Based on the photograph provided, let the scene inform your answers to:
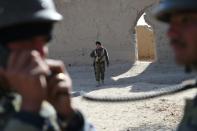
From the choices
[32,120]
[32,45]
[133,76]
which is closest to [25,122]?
[32,120]

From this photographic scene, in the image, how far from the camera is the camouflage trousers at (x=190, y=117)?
169 centimetres

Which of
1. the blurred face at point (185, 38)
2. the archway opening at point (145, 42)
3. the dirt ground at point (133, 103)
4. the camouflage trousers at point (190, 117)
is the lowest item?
the dirt ground at point (133, 103)

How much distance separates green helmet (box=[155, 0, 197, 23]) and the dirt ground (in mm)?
2520

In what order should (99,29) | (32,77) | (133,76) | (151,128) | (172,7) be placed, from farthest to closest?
(99,29), (133,76), (151,128), (172,7), (32,77)

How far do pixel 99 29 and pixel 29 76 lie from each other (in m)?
14.0

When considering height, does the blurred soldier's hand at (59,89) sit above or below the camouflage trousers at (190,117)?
above

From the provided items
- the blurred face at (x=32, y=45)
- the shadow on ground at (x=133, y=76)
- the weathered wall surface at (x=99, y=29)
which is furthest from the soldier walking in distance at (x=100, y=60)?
the blurred face at (x=32, y=45)

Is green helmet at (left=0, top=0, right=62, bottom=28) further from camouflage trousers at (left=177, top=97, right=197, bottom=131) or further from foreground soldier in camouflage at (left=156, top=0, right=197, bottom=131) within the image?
camouflage trousers at (left=177, top=97, right=197, bottom=131)

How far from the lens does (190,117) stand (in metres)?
1.71

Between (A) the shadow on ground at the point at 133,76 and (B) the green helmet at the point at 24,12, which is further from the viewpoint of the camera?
(A) the shadow on ground at the point at 133,76

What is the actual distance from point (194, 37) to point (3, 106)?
66 cm

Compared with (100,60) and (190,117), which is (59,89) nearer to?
(190,117)

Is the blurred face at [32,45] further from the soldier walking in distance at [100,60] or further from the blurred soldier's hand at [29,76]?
the soldier walking in distance at [100,60]

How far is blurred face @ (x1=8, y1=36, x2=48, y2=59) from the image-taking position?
5.23 feet
